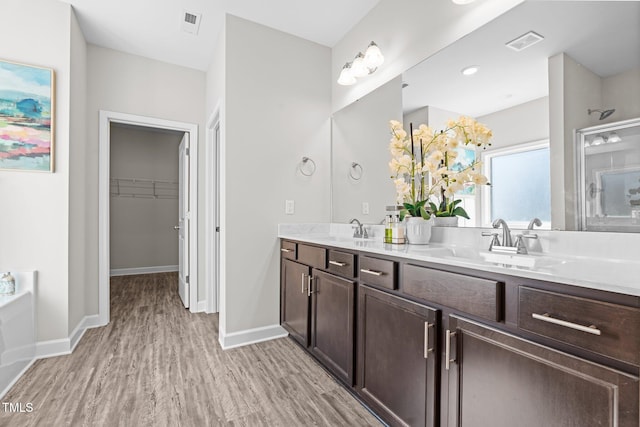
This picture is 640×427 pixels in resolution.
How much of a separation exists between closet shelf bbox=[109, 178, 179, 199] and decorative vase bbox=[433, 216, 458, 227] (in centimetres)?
501

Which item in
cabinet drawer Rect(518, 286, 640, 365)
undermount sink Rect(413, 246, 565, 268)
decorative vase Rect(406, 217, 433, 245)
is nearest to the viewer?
cabinet drawer Rect(518, 286, 640, 365)

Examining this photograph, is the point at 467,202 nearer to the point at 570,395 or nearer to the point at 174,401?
the point at 570,395

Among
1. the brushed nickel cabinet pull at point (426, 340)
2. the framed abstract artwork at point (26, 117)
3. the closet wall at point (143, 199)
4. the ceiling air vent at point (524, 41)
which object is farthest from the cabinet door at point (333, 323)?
the closet wall at point (143, 199)

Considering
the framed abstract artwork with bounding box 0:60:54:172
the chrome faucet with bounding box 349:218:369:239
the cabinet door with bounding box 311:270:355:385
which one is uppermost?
the framed abstract artwork with bounding box 0:60:54:172

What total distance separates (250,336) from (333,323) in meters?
0.96

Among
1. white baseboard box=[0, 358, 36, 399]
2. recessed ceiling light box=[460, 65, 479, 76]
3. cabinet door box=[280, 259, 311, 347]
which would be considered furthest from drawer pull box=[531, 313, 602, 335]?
white baseboard box=[0, 358, 36, 399]

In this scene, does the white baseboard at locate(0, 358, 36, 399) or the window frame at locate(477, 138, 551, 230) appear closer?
the window frame at locate(477, 138, 551, 230)

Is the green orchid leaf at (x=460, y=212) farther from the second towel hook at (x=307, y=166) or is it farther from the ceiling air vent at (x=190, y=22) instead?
the ceiling air vent at (x=190, y=22)

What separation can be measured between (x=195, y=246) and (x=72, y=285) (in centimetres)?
107

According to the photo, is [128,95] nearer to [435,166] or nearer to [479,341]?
[435,166]

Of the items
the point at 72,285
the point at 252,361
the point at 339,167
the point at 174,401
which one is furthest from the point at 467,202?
the point at 72,285

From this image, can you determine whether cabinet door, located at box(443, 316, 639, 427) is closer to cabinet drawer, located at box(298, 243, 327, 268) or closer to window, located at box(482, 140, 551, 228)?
window, located at box(482, 140, 551, 228)

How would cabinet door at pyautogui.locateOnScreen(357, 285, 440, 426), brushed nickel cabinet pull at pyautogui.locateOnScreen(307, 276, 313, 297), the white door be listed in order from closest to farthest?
cabinet door at pyautogui.locateOnScreen(357, 285, 440, 426) → brushed nickel cabinet pull at pyautogui.locateOnScreen(307, 276, 313, 297) → the white door

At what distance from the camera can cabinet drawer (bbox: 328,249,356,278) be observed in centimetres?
166
